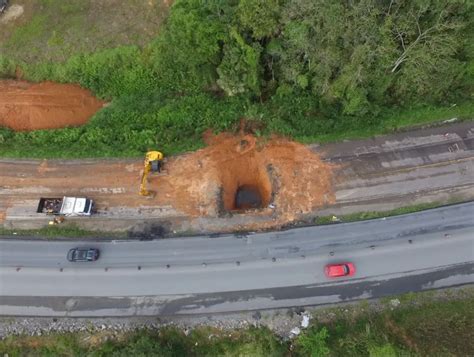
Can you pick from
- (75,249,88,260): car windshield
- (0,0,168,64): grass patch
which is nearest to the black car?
(75,249,88,260): car windshield

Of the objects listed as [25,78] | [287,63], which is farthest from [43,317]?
[287,63]

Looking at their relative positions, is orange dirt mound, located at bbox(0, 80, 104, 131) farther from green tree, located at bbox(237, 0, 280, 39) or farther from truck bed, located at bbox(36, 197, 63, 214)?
green tree, located at bbox(237, 0, 280, 39)

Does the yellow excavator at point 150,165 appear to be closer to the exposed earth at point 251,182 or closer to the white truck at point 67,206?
the exposed earth at point 251,182

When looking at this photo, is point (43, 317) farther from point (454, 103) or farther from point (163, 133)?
point (454, 103)

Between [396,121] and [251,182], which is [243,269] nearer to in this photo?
[251,182]

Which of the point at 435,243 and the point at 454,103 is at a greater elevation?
the point at 454,103

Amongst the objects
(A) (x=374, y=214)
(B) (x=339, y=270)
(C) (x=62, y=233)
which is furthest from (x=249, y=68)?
(C) (x=62, y=233)
